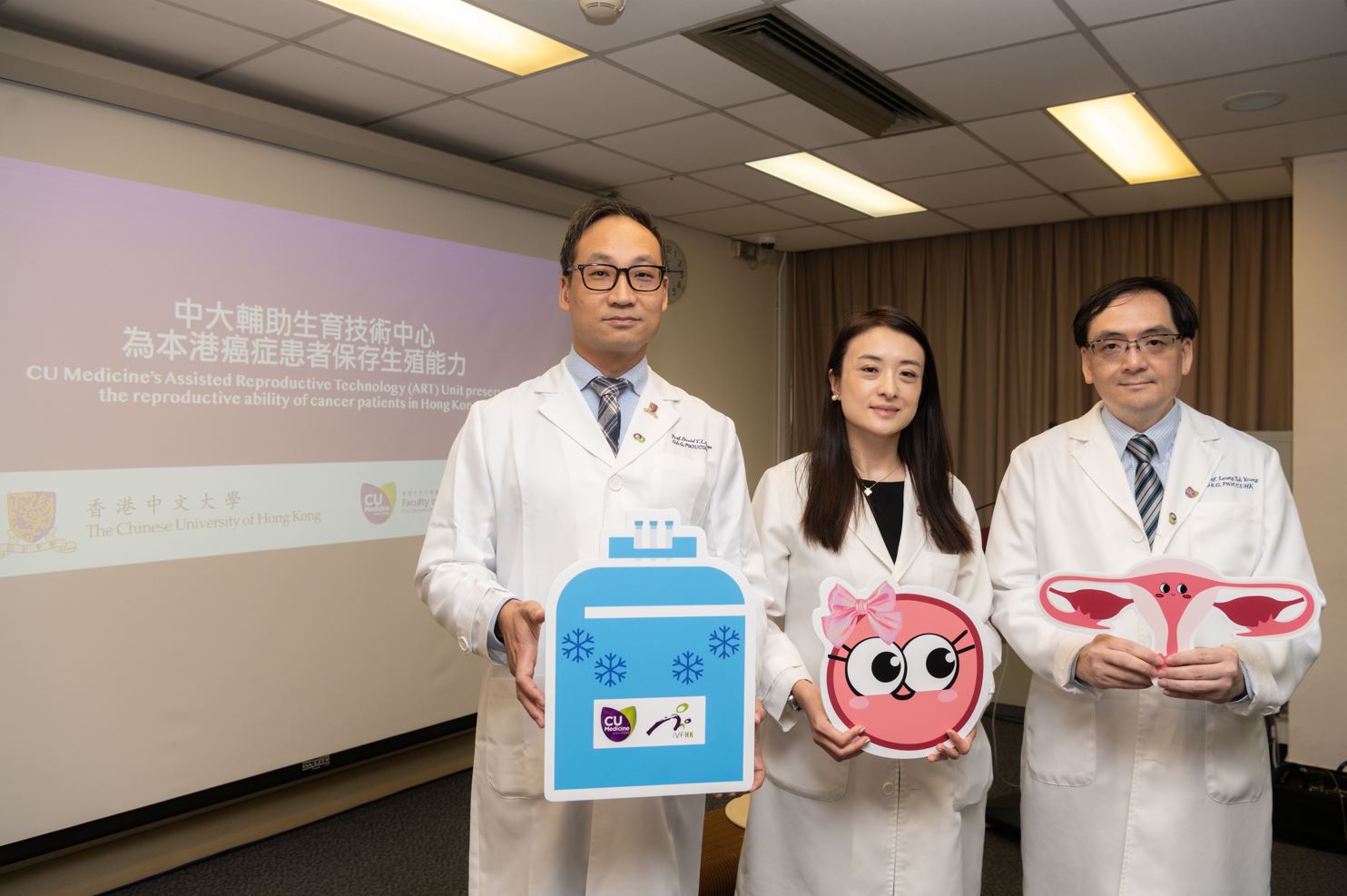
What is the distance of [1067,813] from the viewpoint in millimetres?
1715

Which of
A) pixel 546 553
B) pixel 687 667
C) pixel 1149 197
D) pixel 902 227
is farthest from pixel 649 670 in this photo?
pixel 902 227

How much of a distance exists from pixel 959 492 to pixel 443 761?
3.06 metres

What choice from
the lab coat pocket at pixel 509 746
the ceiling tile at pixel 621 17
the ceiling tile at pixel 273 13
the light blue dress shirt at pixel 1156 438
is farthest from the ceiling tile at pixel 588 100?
the lab coat pocket at pixel 509 746

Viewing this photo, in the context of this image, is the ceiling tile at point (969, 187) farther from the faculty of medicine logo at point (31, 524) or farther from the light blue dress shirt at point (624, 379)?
the faculty of medicine logo at point (31, 524)

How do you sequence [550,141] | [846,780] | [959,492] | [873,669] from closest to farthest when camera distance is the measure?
[873,669], [846,780], [959,492], [550,141]

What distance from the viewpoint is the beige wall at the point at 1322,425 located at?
→ 3.91 m

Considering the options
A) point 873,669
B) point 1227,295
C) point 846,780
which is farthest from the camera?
point 1227,295

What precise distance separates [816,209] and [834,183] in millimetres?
404

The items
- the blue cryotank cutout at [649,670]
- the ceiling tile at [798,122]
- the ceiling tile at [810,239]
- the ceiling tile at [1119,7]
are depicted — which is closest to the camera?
the blue cryotank cutout at [649,670]

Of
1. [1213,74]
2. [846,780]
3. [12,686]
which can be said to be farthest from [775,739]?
[1213,74]

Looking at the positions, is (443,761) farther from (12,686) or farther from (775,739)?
(775,739)

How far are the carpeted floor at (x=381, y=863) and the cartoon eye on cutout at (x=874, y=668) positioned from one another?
54.3 inches

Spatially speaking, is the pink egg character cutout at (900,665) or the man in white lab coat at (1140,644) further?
the man in white lab coat at (1140,644)

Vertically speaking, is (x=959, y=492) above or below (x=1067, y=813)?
above
